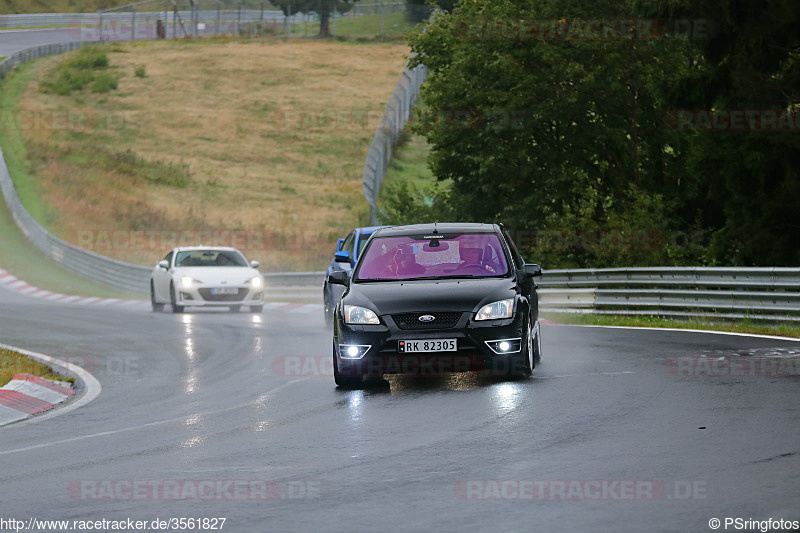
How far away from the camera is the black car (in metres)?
13.2

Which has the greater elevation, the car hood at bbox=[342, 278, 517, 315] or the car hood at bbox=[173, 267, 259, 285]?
the car hood at bbox=[342, 278, 517, 315]

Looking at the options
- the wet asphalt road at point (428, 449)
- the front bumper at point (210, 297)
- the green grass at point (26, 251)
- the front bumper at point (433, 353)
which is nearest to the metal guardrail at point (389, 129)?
the green grass at point (26, 251)

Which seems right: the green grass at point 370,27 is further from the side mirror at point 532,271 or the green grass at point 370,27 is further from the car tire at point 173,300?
the side mirror at point 532,271

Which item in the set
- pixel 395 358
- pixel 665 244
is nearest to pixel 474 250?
pixel 395 358

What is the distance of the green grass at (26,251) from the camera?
44438mm

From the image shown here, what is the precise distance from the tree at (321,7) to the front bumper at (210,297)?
7749 centimetres

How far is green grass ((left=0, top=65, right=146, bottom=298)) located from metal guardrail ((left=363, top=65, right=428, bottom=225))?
36.1 ft

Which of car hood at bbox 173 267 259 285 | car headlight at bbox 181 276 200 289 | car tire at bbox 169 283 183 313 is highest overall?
car hood at bbox 173 267 259 285

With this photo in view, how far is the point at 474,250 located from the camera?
1470 cm

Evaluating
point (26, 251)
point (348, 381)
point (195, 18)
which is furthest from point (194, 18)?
point (348, 381)

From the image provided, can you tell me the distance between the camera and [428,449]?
9641 mm

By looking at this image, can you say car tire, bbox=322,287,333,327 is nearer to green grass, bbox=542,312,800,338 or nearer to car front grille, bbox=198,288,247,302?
green grass, bbox=542,312,800,338

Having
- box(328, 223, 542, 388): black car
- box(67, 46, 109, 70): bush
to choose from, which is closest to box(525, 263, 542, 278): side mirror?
box(328, 223, 542, 388): black car

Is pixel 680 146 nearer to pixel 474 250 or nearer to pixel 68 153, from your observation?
pixel 474 250
